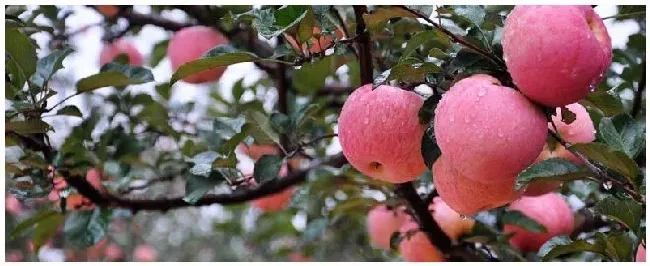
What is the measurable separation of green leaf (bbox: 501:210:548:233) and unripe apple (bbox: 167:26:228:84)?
2.37 ft

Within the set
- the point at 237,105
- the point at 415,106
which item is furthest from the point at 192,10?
the point at 415,106

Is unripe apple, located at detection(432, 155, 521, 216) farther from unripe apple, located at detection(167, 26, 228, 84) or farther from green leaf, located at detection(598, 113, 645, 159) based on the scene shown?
unripe apple, located at detection(167, 26, 228, 84)

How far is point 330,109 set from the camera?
183 cm

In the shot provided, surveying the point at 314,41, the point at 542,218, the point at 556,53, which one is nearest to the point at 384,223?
the point at 542,218

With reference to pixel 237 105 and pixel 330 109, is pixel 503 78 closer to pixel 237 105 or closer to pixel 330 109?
pixel 330 109

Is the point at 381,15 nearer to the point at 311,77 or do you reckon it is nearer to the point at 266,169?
the point at 266,169

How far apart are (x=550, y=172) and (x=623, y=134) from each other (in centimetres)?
16

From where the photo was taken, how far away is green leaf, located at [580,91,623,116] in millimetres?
889

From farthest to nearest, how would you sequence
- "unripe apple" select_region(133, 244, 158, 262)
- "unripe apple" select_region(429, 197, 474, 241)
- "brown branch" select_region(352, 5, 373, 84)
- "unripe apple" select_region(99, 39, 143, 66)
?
"unripe apple" select_region(133, 244, 158, 262), "unripe apple" select_region(99, 39, 143, 66), "unripe apple" select_region(429, 197, 474, 241), "brown branch" select_region(352, 5, 373, 84)

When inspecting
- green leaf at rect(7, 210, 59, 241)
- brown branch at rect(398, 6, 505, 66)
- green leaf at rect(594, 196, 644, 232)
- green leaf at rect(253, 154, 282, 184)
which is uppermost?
brown branch at rect(398, 6, 505, 66)

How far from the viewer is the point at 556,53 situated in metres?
0.76

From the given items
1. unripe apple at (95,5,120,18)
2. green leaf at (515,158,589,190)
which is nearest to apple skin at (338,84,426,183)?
green leaf at (515,158,589,190)

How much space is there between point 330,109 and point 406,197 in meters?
0.57

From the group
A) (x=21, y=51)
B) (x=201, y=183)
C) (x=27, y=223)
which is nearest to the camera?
(x=21, y=51)
